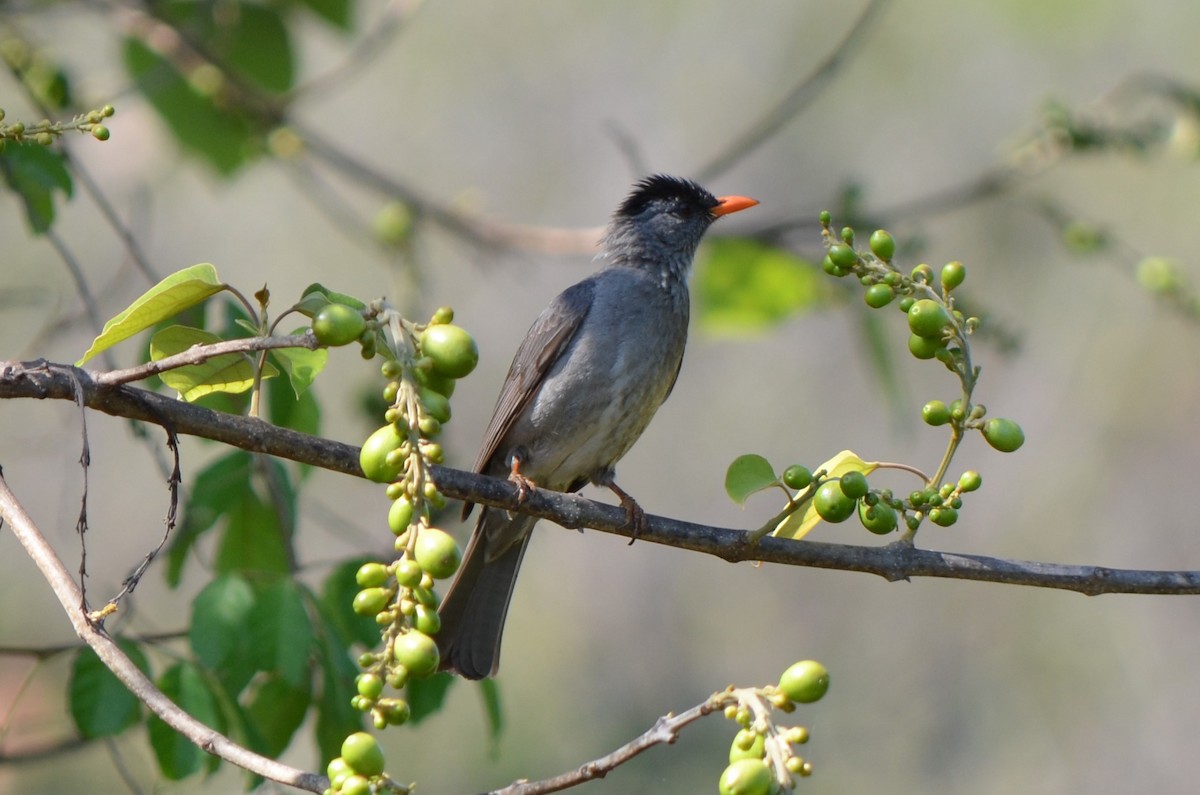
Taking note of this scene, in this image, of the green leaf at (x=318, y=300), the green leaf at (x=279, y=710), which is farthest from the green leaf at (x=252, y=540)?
the green leaf at (x=318, y=300)

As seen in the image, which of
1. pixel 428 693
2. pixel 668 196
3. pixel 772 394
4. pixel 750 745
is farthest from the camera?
pixel 772 394

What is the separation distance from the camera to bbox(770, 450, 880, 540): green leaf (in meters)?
2.27

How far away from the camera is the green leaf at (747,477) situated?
230 centimetres

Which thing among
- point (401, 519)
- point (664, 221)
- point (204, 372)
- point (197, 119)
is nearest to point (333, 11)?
point (197, 119)

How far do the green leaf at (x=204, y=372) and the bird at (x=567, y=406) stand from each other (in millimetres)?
1842

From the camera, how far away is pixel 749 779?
1508mm

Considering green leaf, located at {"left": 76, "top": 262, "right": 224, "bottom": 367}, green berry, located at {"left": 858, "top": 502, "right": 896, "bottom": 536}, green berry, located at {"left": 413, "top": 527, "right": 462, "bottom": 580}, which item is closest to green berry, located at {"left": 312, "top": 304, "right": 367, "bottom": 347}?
green leaf, located at {"left": 76, "top": 262, "right": 224, "bottom": 367}

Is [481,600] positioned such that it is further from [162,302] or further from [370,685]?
[370,685]

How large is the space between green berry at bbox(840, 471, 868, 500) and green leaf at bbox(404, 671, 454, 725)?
1.38 metres

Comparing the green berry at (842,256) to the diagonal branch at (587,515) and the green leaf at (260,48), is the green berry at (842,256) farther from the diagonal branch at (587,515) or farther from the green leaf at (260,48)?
the green leaf at (260,48)

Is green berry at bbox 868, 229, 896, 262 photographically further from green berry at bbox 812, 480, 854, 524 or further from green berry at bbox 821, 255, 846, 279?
green berry at bbox 812, 480, 854, 524

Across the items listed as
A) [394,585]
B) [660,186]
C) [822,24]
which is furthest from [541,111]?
[394,585]

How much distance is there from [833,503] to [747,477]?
196mm

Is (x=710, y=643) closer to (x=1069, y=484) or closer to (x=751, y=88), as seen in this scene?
(x=1069, y=484)
